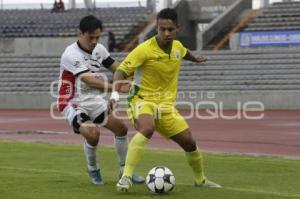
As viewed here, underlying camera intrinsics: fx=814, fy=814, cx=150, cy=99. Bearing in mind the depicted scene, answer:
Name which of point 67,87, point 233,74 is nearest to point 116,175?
point 67,87

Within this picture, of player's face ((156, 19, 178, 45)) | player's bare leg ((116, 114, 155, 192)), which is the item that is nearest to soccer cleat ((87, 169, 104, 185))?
player's bare leg ((116, 114, 155, 192))

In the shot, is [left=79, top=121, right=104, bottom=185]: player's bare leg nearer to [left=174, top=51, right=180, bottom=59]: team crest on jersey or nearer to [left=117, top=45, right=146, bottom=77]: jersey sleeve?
[left=117, top=45, right=146, bottom=77]: jersey sleeve

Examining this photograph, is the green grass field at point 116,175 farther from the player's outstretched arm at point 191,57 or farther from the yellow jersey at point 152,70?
the player's outstretched arm at point 191,57

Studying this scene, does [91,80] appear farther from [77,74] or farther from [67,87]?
[67,87]

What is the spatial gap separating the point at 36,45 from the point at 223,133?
20794 mm

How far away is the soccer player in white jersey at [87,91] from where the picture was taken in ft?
32.5

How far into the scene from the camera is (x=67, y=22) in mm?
43438

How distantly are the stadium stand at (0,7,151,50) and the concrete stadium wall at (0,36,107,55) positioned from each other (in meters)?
1.48

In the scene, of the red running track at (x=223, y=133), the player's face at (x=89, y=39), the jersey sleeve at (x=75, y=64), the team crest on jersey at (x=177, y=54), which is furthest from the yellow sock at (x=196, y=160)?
the red running track at (x=223, y=133)

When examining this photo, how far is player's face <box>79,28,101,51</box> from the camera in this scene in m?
9.92

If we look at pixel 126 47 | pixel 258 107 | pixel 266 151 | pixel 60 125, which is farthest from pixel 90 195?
pixel 126 47

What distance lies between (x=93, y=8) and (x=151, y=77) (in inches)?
1433

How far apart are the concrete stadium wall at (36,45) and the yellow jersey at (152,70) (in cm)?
2990

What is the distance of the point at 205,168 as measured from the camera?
12.6 meters
